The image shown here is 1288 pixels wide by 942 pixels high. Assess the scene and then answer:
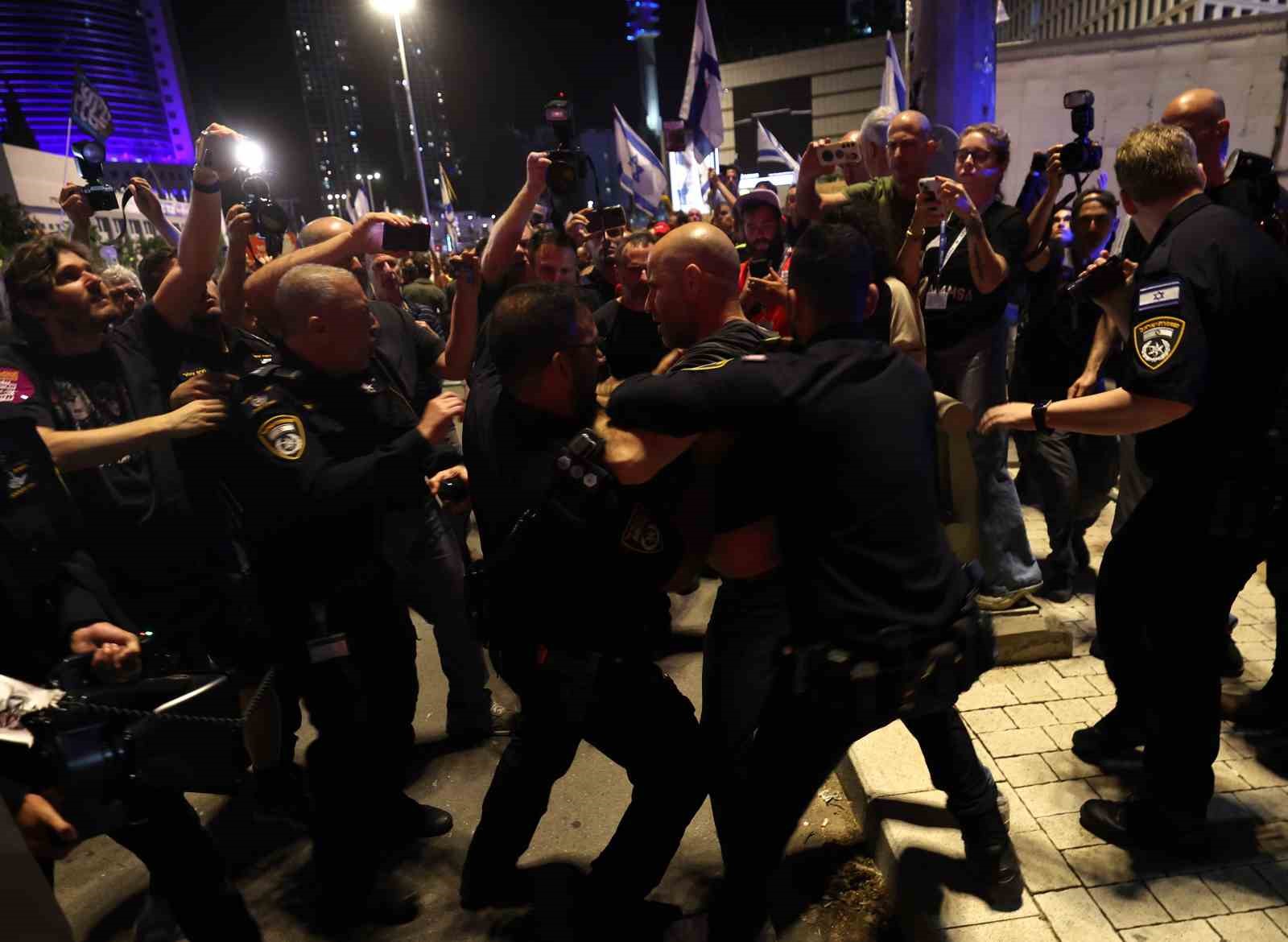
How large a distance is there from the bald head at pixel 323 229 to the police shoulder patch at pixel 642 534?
2.79 m

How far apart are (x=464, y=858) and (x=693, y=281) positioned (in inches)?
101

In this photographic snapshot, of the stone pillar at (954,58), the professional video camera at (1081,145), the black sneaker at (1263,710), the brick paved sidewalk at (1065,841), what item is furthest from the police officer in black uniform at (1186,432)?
the stone pillar at (954,58)

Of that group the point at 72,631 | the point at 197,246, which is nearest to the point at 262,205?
the point at 197,246

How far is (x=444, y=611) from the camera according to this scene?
3.64 metres

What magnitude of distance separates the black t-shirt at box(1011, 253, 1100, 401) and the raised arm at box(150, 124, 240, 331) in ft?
14.1

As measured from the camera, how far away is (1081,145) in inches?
146

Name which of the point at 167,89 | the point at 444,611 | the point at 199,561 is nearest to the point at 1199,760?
the point at 444,611

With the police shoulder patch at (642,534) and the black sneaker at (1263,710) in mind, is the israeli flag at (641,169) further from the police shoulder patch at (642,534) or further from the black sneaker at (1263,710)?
the police shoulder patch at (642,534)

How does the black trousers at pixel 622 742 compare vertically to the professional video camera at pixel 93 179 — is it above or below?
below

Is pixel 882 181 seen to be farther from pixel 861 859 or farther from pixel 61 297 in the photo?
pixel 61 297

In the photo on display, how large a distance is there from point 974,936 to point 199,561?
3262 mm

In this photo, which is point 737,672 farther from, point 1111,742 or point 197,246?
point 197,246

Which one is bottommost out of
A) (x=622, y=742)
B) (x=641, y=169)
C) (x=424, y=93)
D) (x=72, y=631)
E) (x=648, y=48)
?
(x=622, y=742)

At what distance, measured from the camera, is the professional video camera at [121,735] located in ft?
5.39
